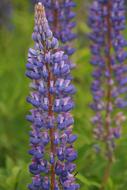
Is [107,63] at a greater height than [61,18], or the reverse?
[61,18]

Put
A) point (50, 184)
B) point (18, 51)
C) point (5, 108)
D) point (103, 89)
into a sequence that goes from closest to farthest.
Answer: point (50, 184) < point (103, 89) < point (5, 108) < point (18, 51)

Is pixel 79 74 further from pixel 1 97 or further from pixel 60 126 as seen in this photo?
pixel 60 126

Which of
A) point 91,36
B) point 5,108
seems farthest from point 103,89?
point 5,108

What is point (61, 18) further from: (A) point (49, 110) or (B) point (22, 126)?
(B) point (22, 126)

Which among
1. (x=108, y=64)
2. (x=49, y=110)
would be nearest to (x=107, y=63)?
(x=108, y=64)

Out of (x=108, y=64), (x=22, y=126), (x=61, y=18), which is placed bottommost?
(x=22, y=126)

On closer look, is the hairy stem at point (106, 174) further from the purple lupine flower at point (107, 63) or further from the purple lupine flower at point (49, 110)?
the purple lupine flower at point (49, 110)

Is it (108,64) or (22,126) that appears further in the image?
(22,126)
